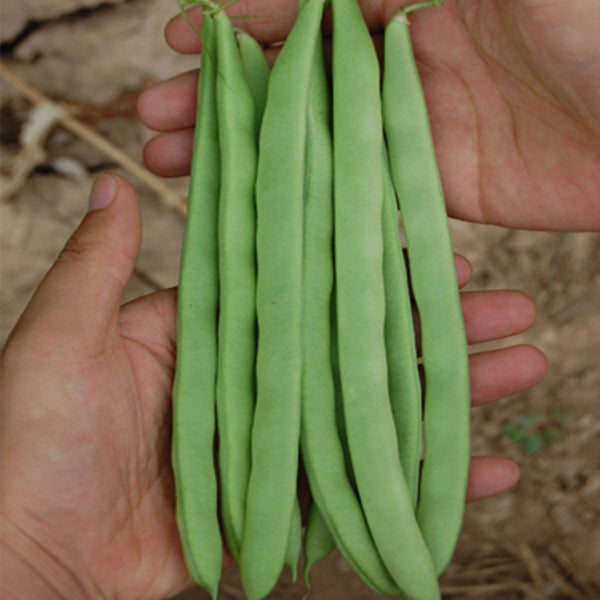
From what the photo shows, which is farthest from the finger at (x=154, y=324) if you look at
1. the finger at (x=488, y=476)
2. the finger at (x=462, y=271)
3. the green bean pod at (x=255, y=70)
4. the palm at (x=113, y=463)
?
the finger at (x=488, y=476)

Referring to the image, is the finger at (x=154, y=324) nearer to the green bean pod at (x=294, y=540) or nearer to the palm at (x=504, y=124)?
the green bean pod at (x=294, y=540)

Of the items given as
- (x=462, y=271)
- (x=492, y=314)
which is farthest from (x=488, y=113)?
(x=492, y=314)

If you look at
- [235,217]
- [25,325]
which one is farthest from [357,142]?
[25,325]

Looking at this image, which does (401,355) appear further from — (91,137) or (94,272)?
(91,137)

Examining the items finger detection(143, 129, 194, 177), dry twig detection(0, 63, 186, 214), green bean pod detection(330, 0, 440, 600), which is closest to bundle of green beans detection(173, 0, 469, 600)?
green bean pod detection(330, 0, 440, 600)

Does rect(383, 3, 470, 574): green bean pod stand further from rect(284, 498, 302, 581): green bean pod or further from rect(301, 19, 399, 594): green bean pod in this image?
rect(284, 498, 302, 581): green bean pod

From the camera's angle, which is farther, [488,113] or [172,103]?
[172,103]
